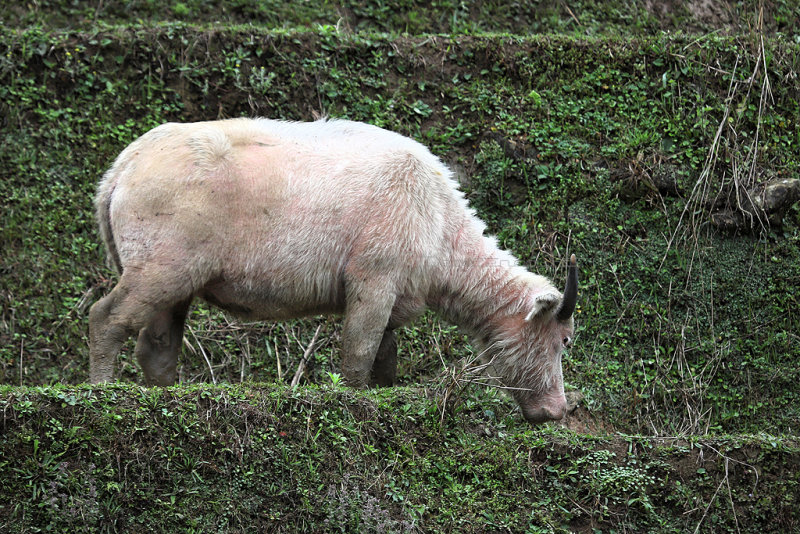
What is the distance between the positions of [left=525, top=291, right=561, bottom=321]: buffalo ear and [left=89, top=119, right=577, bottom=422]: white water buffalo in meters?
0.01

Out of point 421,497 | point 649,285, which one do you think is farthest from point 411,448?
point 649,285

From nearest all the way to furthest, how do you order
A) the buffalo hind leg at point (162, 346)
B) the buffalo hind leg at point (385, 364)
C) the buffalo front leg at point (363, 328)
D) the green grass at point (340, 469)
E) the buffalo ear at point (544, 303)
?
1. the green grass at point (340, 469)
2. the buffalo front leg at point (363, 328)
3. the buffalo ear at point (544, 303)
4. the buffalo hind leg at point (162, 346)
5. the buffalo hind leg at point (385, 364)

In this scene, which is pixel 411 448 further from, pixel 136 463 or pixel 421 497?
pixel 136 463

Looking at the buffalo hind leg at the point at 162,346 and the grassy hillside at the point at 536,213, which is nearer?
the grassy hillside at the point at 536,213

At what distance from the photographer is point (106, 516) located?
5.10 m

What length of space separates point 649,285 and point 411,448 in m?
4.32

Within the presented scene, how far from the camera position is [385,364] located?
24.2ft

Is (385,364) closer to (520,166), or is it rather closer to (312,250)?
(312,250)

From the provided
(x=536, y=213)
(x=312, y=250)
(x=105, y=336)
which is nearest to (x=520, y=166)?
(x=536, y=213)

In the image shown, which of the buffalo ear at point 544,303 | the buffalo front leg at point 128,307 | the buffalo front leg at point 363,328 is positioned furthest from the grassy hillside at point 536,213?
the buffalo front leg at point 128,307

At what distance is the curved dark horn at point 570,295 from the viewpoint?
646cm

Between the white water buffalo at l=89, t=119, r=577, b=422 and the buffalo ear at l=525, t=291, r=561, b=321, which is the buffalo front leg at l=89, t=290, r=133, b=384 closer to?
the white water buffalo at l=89, t=119, r=577, b=422

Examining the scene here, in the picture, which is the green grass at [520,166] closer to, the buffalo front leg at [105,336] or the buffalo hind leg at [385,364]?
the buffalo hind leg at [385,364]

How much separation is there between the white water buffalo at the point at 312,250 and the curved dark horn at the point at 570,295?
0.01 m
